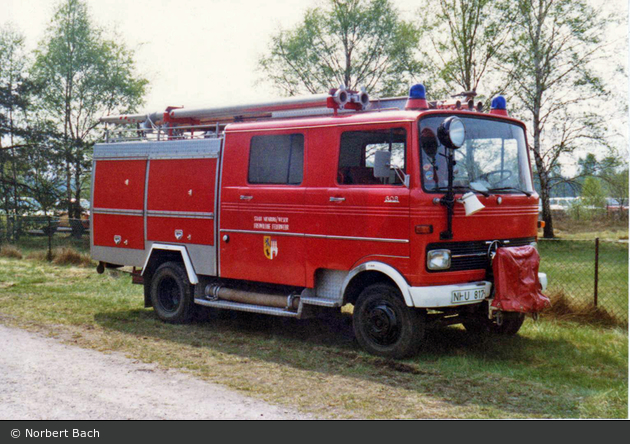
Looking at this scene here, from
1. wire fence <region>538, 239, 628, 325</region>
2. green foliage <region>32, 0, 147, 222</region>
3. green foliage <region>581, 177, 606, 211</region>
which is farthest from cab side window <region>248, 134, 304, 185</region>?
green foliage <region>581, 177, 606, 211</region>

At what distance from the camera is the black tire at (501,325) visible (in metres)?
8.30

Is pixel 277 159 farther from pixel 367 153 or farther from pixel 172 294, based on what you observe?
pixel 172 294

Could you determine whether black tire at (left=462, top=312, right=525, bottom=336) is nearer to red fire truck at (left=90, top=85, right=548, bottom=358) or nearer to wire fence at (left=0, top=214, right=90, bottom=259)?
red fire truck at (left=90, top=85, right=548, bottom=358)

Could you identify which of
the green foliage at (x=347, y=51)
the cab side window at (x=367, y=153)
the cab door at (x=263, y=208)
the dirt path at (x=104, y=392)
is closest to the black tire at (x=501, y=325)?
the cab side window at (x=367, y=153)

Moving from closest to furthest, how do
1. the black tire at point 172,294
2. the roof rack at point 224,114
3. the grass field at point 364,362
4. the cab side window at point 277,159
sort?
the grass field at point 364,362
the roof rack at point 224,114
the cab side window at point 277,159
the black tire at point 172,294

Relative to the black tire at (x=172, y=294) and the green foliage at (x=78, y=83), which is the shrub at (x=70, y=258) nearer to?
the black tire at (x=172, y=294)

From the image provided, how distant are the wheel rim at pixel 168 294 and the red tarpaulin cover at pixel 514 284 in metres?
4.83

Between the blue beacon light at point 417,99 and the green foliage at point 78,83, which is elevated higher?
the green foliage at point 78,83

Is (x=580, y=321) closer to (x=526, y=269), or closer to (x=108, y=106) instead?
(x=526, y=269)

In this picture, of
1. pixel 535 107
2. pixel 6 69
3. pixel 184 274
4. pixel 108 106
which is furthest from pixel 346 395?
pixel 108 106

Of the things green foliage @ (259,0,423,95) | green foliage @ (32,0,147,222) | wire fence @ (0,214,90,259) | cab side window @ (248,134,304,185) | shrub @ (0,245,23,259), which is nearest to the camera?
cab side window @ (248,134,304,185)

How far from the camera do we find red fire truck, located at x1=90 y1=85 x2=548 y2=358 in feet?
23.3

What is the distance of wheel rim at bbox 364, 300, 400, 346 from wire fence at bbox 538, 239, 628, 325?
323cm

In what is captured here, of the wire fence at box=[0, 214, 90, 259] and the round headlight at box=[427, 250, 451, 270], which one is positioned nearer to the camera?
the round headlight at box=[427, 250, 451, 270]
